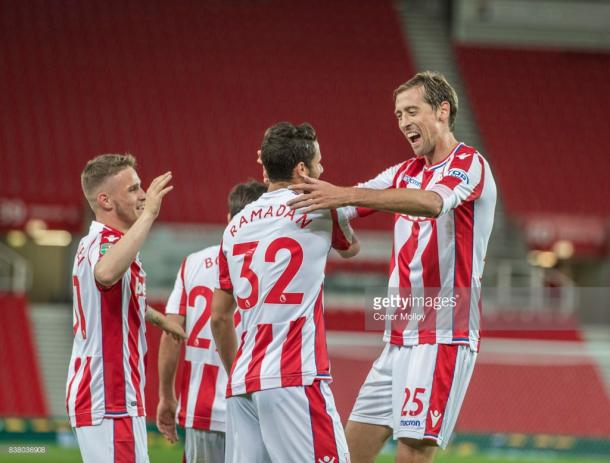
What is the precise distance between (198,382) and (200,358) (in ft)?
0.43

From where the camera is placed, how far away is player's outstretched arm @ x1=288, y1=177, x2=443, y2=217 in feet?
13.3

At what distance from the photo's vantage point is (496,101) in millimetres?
19484

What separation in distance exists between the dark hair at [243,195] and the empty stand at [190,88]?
34.9ft

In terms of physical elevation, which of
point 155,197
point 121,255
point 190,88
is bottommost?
point 121,255

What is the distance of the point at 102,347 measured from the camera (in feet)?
14.5

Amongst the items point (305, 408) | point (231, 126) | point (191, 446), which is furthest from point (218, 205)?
point (305, 408)

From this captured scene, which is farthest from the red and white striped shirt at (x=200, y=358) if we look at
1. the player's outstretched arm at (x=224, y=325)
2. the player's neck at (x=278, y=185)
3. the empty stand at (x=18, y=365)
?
the empty stand at (x=18, y=365)

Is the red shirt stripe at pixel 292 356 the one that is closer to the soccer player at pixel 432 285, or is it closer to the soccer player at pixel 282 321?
the soccer player at pixel 282 321

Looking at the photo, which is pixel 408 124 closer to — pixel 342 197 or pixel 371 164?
pixel 342 197

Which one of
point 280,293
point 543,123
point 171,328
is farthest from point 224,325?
point 543,123

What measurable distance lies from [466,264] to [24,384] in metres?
10.3

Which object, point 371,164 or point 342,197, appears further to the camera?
point 371,164
